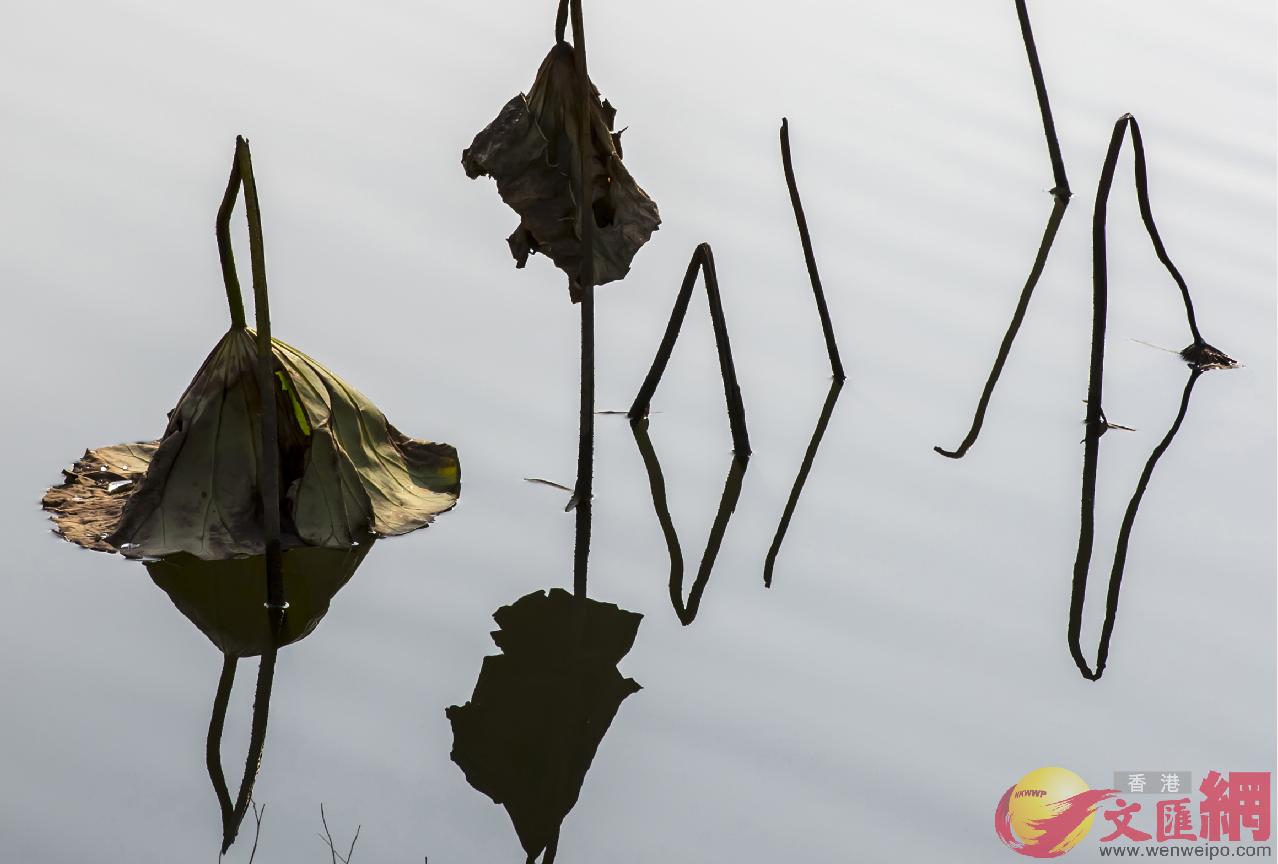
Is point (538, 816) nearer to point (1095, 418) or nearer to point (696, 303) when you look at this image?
point (1095, 418)

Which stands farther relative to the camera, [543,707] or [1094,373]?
[1094,373]

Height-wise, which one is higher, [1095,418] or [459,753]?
[1095,418]

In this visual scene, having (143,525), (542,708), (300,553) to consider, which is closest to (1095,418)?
(542,708)

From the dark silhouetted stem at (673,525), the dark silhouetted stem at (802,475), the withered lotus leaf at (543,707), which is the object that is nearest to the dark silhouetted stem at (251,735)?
the withered lotus leaf at (543,707)

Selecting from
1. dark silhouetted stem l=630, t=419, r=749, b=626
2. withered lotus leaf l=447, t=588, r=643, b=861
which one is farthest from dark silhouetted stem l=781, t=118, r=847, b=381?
withered lotus leaf l=447, t=588, r=643, b=861

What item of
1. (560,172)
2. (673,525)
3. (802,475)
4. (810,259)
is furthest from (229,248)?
(810,259)

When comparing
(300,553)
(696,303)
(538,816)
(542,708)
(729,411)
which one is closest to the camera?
(538,816)

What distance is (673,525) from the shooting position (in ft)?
16.8

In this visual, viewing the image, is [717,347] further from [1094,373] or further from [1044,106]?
[1044,106]

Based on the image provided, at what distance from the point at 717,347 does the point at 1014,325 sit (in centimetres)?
171

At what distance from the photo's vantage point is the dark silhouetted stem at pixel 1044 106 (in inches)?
250

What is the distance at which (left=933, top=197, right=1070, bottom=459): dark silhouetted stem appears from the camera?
5812 millimetres

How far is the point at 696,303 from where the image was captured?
22.3ft

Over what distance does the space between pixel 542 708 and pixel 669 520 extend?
1173 millimetres
